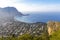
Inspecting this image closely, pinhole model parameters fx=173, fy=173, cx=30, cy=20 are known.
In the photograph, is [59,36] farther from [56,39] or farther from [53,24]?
[53,24]

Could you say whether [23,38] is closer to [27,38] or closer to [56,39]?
[27,38]

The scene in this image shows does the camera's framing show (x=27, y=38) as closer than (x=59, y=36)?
No

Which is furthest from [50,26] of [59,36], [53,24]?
[59,36]

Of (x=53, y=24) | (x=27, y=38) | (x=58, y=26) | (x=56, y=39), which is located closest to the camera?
(x=56, y=39)

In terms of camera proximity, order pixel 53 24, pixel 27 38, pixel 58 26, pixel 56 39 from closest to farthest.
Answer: pixel 56 39 < pixel 27 38 < pixel 58 26 < pixel 53 24

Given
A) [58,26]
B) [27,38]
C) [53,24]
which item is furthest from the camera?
[53,24]

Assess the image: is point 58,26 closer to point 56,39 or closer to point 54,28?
point 54,28

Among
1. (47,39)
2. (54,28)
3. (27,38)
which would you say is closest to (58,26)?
(54,28)

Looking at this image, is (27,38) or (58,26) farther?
(58,26)
